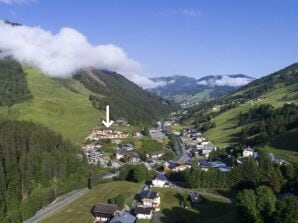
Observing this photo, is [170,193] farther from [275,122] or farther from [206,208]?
[275,122]

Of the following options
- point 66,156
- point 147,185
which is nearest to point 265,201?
point 147,185

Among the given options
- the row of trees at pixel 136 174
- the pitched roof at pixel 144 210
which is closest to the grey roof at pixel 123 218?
the pitched roof at pixel 144 210

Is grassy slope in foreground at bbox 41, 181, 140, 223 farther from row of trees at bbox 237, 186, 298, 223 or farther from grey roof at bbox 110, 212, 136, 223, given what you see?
row of trees at bbox 237, 186, 298, 223

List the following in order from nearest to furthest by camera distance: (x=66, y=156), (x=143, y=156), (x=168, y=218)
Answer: (x=168, y=218) → (x=66, y=156) → (x=143, y=156)

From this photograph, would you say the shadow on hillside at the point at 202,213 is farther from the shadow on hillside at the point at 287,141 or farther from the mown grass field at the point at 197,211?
the shadow on hillside at the point at 287,141

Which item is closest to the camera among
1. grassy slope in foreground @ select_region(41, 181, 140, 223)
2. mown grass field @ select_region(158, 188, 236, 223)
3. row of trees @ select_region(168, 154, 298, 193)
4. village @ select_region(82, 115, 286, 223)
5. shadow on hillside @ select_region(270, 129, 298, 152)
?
mown grass field @ select_region(158, 188, 236, 223)

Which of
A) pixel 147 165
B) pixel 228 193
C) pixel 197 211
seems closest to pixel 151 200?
pixel 197 211

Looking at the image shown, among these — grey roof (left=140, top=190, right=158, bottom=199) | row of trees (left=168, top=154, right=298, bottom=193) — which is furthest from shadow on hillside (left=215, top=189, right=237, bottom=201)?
grey roof (left=140, top=190, right=158, bottom=199)
